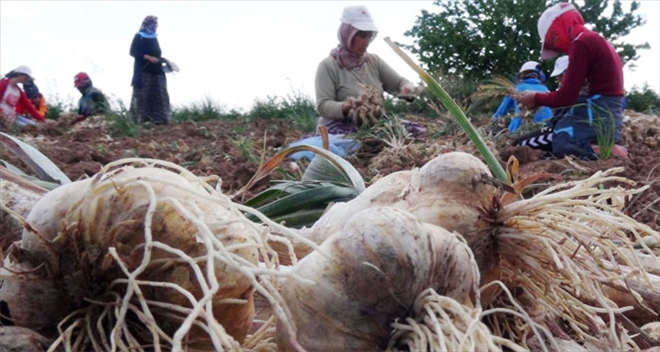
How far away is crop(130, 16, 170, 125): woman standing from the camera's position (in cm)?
1133

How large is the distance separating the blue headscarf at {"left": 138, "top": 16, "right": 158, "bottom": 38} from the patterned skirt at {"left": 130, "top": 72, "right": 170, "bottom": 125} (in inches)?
30.3

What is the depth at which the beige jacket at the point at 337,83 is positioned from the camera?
5.68 meters

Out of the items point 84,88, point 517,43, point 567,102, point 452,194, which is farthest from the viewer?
point 517,43

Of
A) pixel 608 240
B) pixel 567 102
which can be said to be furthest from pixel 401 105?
pixel 608 240

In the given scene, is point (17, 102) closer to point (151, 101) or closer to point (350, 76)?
point (151, 101)

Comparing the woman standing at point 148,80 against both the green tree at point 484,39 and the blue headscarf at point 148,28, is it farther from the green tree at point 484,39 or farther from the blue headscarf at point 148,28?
the green tree at point 484,39

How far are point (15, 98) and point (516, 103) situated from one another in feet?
28.1

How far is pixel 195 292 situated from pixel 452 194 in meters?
0.48

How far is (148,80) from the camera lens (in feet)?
38.8

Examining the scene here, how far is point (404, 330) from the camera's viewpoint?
1014 millimetres

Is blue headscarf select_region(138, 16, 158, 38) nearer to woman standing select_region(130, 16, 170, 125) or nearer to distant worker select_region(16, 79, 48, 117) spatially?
woman standing select_region(130, 16, 170, 125)

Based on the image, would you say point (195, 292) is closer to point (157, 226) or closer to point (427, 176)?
point (157, 226)

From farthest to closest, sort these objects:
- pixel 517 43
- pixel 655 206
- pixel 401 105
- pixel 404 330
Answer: pixel 517 43 < pixel 401 105 < pixel 655 206 < pixel 404 330

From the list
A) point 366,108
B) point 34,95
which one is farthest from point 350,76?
point 34,95
